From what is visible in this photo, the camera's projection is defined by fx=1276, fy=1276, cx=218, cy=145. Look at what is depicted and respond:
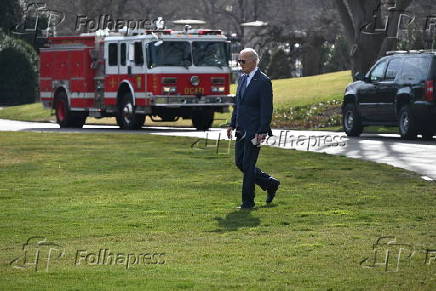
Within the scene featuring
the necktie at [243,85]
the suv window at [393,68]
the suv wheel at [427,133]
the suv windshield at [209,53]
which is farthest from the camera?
the suv windshield at [209,53]

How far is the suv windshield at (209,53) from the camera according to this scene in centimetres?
3412

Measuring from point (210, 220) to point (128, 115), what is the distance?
21857 millimetres

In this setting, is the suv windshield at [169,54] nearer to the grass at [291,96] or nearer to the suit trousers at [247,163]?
the grass at [291,96]

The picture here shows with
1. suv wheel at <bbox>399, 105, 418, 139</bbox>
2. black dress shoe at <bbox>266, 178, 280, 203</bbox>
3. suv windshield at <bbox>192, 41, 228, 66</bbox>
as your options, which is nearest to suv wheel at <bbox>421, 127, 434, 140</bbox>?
suv wheel at <bbox>399, 105, 418, 139</bbox>

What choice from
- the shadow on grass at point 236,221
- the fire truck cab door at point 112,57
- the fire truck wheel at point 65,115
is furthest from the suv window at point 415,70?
the shadow on grass at point 236,221

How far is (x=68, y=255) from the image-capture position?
10.6 meters

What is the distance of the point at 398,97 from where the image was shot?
2725cm

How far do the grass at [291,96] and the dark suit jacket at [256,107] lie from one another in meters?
23.3

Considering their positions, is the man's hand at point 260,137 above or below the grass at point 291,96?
above

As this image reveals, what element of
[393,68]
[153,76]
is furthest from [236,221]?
[153,76]

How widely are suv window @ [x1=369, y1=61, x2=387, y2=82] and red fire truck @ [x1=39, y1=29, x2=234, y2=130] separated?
652 centimetres

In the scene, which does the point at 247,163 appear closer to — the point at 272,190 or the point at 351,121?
the point at 272,190

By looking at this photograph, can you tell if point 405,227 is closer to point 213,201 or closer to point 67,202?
point 213,201

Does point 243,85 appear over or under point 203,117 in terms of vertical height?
over
